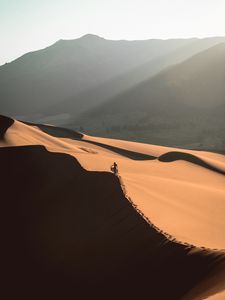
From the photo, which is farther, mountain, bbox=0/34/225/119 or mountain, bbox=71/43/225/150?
mountain, bbox=0/34/225/119

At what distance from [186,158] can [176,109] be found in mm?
49156

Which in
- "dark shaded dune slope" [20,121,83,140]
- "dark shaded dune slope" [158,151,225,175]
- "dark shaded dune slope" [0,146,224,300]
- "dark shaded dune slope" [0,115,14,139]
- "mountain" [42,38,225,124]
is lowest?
"dark shaded dune slope" [0,146,224,300]

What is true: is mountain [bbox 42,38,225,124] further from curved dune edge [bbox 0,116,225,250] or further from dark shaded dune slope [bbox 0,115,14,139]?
curved dune edge [bbox 0,116,225,250]

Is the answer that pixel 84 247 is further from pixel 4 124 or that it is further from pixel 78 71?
pixel 78 71

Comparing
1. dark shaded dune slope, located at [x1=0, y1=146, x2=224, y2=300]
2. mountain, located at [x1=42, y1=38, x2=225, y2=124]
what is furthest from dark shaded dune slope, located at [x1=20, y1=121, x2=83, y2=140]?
mountain, located at [x1=42, y1=38, x2=225, y2=124]

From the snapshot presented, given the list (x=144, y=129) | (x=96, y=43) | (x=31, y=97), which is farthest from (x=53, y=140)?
(x=96, y=43)

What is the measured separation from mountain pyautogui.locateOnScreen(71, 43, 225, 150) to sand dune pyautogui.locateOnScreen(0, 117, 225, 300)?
35.6m

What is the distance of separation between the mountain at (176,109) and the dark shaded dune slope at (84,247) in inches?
1452

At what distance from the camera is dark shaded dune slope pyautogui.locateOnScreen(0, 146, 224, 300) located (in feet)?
24.6

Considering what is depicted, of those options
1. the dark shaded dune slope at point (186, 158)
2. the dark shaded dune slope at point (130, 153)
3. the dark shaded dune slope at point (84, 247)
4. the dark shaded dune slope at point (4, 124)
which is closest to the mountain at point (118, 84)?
the dark shaded dune slope at point (130, 153)

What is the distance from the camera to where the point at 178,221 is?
10070 millimetres

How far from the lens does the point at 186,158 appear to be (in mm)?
24531

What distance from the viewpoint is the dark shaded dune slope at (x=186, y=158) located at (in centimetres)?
2261

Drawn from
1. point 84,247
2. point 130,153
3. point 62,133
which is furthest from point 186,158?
point 84,247
